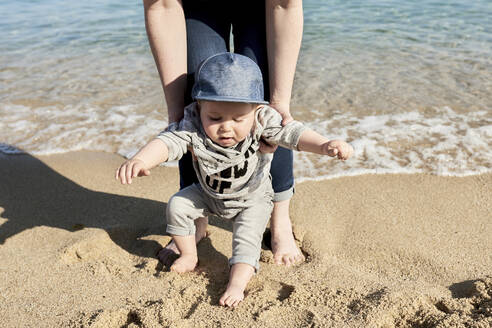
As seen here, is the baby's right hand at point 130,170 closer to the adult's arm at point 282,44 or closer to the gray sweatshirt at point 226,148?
the gray sweatshirt at point 226,148

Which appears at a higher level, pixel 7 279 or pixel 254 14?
pixel 254 14

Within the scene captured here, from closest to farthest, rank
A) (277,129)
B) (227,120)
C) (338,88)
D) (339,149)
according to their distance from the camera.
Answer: (339,149), (227,120), (277,129), (338,88)

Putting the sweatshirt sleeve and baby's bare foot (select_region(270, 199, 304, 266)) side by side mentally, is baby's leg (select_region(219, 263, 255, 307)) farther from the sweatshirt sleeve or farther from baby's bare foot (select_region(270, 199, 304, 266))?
the sweatshirt sleeve

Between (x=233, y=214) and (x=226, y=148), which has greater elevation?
(x=226, y=148)

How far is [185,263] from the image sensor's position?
2281 millimetres

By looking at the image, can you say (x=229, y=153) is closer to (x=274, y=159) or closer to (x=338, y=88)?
(x=274, y=159)

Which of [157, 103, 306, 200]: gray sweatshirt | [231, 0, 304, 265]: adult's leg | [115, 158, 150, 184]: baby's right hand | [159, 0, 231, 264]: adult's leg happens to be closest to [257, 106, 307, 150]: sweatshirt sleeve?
[157, 103, 306, 200]: gray sweatshirt

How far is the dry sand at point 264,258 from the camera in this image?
1.88 meters

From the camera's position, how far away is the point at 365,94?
4945 mm

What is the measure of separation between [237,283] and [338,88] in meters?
3.59

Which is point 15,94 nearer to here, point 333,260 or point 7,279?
point 7,279

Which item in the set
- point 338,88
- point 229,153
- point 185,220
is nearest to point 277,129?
point 229,153

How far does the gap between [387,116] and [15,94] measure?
4.15 metres

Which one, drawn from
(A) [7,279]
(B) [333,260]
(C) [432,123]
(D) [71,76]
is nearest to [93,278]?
(A) [7,279]
